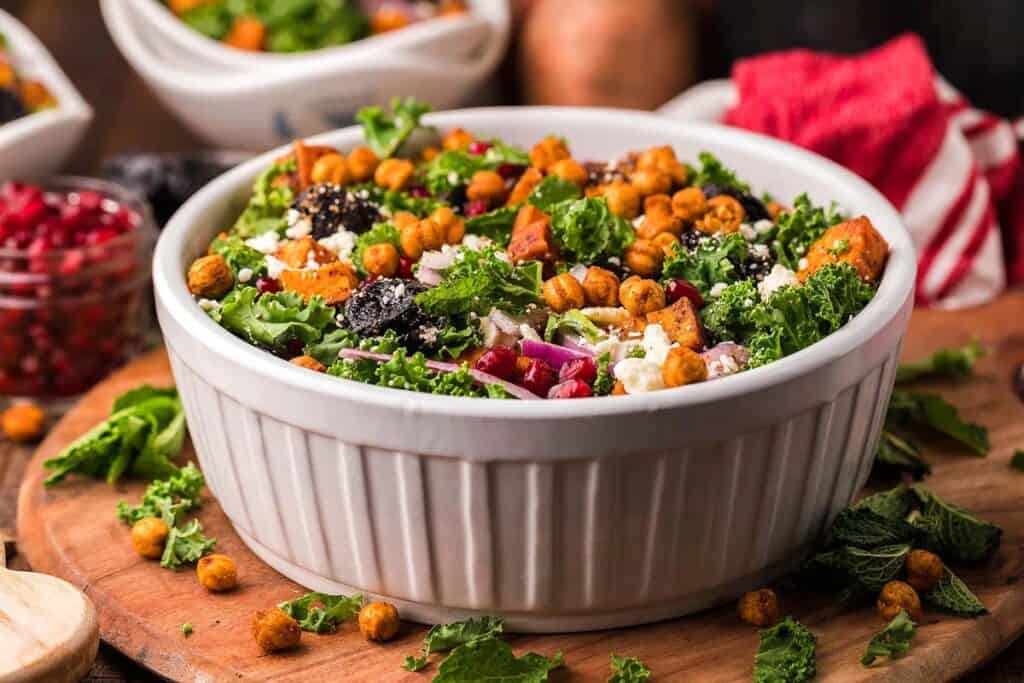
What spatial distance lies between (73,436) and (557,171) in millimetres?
1287

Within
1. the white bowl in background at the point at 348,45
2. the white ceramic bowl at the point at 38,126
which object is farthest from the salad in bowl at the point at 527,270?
the white ceramic bowl at the point at 38,126

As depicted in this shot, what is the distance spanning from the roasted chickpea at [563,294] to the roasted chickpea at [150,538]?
0.90m

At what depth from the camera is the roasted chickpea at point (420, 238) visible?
2850 mm

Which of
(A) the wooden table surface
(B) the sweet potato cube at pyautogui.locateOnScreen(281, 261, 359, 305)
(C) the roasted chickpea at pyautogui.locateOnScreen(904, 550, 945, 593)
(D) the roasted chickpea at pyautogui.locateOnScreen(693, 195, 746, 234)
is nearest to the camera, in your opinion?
(C) the roasted chickpea at pyautogui.locateOnScreen(904, 550, 945, 593)

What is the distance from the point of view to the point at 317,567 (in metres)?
2.67

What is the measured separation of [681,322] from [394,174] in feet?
2.85

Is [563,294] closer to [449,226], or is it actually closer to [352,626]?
[449,226]

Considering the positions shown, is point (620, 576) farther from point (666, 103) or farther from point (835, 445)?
point (666, 103)

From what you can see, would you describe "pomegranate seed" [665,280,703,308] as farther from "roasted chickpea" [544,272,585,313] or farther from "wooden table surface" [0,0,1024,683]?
"wooden table surface" [0,0,1024,683]

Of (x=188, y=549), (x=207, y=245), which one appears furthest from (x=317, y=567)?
(x=207, y=245)

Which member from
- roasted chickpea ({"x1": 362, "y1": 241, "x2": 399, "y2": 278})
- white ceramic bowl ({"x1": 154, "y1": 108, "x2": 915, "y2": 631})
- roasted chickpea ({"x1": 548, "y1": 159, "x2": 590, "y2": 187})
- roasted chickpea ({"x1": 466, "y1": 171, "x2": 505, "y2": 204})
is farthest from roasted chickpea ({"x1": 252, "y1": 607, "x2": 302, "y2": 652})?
roasted chickpea ({"x1": 548, "y1": 159, "x2": 590, "y2": 187})

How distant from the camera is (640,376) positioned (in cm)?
243

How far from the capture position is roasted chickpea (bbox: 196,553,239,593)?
2.71m

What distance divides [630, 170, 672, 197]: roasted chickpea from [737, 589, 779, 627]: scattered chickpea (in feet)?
3.03
